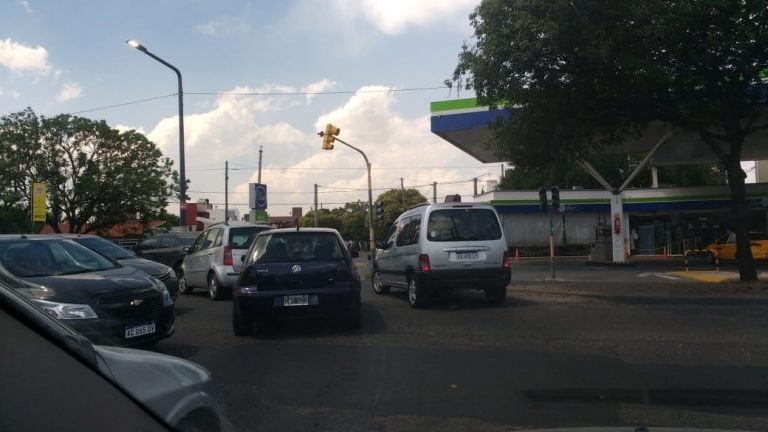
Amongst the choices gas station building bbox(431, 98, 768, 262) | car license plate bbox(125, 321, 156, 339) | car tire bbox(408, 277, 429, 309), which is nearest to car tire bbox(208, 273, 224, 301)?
car tire bbox(408, 277, 429, 309)

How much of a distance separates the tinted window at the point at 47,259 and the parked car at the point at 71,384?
18.6 feet

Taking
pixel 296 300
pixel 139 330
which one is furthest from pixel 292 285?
pixel 139 330

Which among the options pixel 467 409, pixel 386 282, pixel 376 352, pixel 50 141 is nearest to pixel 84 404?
pixel 467 409

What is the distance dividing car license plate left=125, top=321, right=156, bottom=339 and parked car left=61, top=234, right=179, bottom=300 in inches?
160

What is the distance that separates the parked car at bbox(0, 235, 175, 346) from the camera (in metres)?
6.38

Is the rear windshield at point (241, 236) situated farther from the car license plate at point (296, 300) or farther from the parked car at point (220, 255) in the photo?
the car license plate at point (296, 300)

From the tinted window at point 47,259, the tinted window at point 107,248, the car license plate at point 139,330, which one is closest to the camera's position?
the car license plate at point 139,330

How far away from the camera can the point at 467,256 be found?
11.6 m

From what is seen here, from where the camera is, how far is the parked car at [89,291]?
6383mm

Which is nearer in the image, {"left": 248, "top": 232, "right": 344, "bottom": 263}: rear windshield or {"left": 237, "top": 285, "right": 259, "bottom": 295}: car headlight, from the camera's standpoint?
{"left": 237, "top": 285, "right": 259, "bottom": 295}: car headlight

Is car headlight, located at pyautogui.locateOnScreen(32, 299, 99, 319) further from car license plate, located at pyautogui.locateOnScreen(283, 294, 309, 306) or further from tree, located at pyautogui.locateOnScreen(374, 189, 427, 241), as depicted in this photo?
tree, located at pyautogui.locateOnScreen(374, 189, 427, 241)

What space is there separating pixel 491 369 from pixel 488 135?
19439mm

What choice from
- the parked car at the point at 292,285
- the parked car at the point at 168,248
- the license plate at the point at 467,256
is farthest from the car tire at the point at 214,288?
→ the license plate at the point at 467,256

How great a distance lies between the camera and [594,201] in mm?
34656
